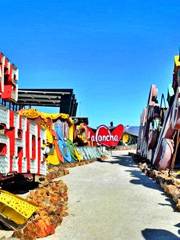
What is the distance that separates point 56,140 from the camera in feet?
89.7

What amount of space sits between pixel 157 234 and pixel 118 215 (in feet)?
5.98

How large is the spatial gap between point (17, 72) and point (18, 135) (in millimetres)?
1735

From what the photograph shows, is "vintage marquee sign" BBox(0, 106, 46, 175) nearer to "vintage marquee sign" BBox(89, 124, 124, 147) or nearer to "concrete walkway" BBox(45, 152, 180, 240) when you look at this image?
"concrete walkway" BBox(45, 152, 180, 240)

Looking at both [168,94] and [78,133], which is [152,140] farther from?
[78,133]

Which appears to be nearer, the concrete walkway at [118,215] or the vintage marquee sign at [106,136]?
the concrete walkway at [118,215]

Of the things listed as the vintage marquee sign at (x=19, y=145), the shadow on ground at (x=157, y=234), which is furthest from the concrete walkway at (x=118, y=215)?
the vintage marquee sign at (x=19, y=145)

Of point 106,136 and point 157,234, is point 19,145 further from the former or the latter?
point 106,136

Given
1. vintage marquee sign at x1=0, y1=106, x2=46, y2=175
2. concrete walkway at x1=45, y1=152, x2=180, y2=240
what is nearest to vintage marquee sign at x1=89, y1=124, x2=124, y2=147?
concrete walkway at x1=45, y1=152, x2=180, y2=240

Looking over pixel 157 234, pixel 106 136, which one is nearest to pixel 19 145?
pixel 157 234

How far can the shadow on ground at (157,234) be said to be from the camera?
Result: 9.20 metres

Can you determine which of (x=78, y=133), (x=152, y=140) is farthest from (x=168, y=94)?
(x=78, y=133)

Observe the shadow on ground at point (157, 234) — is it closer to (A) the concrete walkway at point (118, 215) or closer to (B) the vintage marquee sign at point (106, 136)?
(A) the concrete walkway at point (118, 215)

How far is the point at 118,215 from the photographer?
11219 millimetres

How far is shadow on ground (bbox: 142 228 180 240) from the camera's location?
920cm
